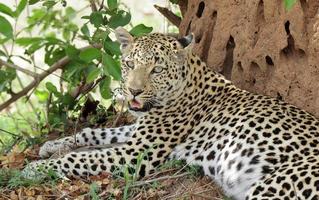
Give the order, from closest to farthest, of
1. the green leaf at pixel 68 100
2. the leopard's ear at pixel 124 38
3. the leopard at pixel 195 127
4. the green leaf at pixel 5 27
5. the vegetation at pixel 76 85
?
the leopard at pixel 195 127 → the vegetation at pixel 76 85 → the green leaf at pixel 5 27 → the leopard's ear at pixel 124 38 → the green leaf at pixel 68 100

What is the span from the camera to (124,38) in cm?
751

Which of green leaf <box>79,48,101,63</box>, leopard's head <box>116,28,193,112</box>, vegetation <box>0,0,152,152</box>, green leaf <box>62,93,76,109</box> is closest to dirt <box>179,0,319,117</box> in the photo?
leopard's head <box>116,28,193,112</box>

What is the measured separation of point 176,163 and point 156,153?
0.21 m

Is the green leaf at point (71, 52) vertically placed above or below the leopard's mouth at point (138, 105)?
above

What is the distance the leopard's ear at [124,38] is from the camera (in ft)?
24.5

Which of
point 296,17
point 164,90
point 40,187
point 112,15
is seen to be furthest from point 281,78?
point 40,187

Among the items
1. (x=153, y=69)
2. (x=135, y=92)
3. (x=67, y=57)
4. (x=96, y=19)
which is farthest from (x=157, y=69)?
(x=67, y=57)

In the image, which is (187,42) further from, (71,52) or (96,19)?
(71,52)

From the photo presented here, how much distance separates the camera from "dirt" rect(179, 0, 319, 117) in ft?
23.5

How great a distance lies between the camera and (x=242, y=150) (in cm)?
674

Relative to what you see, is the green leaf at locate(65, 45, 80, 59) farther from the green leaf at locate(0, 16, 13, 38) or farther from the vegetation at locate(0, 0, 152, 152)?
the green leaf at locate(0, 16, 13, 38)

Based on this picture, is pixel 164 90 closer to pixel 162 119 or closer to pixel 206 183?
pixel 162 119

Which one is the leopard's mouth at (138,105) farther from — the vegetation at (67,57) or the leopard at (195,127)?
the vegetation at (67,57)

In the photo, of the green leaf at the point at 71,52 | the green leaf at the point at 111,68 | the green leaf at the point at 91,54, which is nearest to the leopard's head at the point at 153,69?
the green leaf at the point at 111,68
